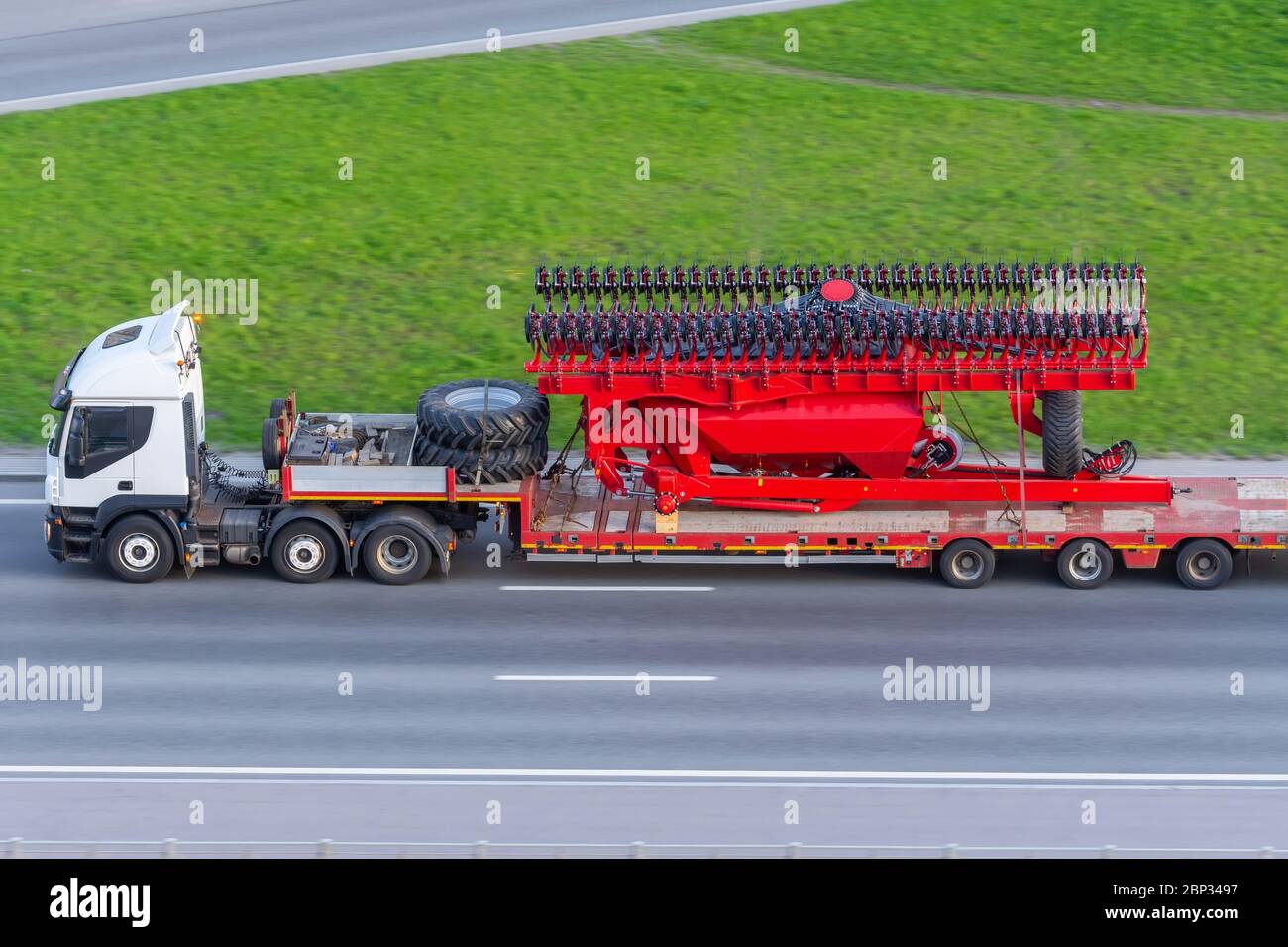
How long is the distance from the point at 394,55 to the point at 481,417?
1632cm

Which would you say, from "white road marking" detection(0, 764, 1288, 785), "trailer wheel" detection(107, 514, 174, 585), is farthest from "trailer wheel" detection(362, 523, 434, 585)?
"white road marking" detection(0, 764, 1288, 785)

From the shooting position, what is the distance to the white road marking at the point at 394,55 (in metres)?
31.9

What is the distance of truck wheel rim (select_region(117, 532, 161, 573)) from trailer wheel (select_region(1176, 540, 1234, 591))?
11250 millimetres

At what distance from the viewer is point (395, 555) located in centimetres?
1914

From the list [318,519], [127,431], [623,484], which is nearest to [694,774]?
[623,484]

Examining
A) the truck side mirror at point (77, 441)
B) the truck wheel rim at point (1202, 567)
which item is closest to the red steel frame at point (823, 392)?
the truck wheel rim at point (1202, 567)

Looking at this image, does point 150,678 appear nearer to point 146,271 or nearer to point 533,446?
point 533,446

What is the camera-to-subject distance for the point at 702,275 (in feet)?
65.5

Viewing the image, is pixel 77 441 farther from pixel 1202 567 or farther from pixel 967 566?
pixel 1202 567

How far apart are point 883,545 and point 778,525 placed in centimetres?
115

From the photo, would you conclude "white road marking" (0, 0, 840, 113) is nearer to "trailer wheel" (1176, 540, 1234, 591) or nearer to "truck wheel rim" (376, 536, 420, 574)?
"truck wheel rim" (376, 536, 420, 574)

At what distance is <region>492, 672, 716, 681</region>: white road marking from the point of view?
16.9 m

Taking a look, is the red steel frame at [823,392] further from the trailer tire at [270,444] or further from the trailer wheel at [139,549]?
the trailer wheel at [139,549]

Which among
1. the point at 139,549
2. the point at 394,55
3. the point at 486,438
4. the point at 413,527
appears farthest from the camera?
the point at 394,55
